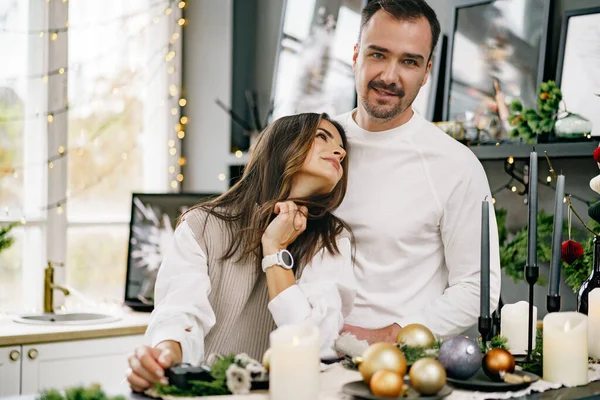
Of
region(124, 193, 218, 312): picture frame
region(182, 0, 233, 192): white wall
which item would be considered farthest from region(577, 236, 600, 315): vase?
region(182, 0, 233, 192): white wall

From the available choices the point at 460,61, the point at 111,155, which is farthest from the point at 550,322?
the point at 111,155

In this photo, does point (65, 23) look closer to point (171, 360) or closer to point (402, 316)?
point (402, 316)

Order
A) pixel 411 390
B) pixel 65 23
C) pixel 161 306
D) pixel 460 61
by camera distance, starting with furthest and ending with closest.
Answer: pixel 65 23 → pixel 460 61 → pixel 161 306 → pixel 411 390

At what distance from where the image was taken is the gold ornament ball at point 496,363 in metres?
1.58

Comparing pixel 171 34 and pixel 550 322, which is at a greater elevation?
pixel 171 34

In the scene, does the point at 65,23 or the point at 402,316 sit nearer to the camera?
the point at 402,316

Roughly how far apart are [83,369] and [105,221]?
1051 mm

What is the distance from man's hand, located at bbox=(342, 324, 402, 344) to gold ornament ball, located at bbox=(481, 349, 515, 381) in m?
0.44

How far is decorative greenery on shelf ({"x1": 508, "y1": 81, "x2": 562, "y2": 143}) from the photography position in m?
2.83

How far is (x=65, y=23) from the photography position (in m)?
4.00

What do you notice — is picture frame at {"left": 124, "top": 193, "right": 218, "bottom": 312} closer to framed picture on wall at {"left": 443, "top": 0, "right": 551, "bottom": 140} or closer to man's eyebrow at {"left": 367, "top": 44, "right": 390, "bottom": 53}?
framed picture on wall at {"left": 443, "top": 0, "right": 551, "bottom": 140}

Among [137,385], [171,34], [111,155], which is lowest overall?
[137,385]

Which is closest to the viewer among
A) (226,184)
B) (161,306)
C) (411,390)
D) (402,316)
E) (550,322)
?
(411,390)

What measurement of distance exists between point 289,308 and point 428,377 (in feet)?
1.55
